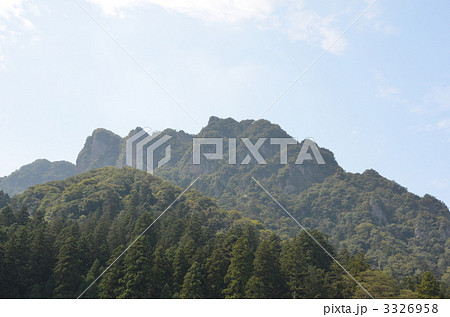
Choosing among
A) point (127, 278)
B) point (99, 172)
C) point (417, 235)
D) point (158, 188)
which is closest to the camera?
point (127, 278)

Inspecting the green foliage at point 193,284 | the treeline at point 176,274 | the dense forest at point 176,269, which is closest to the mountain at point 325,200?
the dense forest at point 176,269

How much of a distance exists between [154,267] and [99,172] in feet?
230

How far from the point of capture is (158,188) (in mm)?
90000

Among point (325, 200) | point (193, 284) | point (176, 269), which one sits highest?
point (325, 200)

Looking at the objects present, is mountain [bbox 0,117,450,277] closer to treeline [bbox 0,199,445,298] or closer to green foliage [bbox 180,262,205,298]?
treeline [bbox 0,199,445,298]

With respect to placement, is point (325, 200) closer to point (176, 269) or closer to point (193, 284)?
point (176, 269)

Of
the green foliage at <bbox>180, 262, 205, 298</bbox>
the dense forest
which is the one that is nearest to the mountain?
the dense forest

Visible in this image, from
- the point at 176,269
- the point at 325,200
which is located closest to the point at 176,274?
the point at 176,269

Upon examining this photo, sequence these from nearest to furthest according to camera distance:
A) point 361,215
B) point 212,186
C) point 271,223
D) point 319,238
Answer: point 319,238, point 271,223, point 361,215, point 212,186

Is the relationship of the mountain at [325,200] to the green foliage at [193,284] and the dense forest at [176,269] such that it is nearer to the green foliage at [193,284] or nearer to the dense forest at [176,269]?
the dense forest at [176,269]

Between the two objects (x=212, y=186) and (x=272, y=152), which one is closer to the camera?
(x=212, y=186)

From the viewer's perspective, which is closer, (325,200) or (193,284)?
(193,284)
